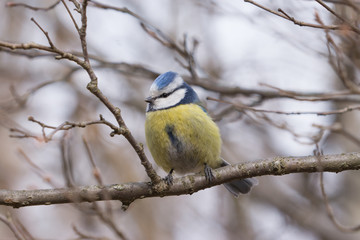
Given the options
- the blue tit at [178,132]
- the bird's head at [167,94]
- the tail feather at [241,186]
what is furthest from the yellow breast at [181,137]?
the tail feather at [241,186]

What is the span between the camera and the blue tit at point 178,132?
383 cm

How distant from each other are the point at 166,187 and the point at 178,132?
0.86 meters

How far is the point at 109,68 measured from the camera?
4.54m

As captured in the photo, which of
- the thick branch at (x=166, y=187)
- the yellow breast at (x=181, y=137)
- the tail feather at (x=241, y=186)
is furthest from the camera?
the tail feather at (x=241, y=186)

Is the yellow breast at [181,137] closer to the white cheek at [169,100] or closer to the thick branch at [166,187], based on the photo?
the white cheek at [169,100]

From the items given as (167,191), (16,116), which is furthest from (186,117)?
(16,116)

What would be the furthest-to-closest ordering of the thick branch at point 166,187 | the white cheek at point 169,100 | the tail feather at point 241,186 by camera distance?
1. the tail feather at point 241,186
2. the white cheek at point 169,100
3. the thick branch at point 166,187

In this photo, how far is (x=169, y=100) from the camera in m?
4.09

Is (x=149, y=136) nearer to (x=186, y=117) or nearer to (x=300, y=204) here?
(x=186, y=117)

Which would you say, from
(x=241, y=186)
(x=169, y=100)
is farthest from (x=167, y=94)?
(x=241, y=186)

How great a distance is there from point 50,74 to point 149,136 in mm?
4026

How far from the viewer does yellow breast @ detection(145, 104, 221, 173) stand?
151 inches

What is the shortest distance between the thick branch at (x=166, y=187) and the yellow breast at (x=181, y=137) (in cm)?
65

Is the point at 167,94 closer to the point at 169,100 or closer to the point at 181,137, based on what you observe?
the point at 169,100
